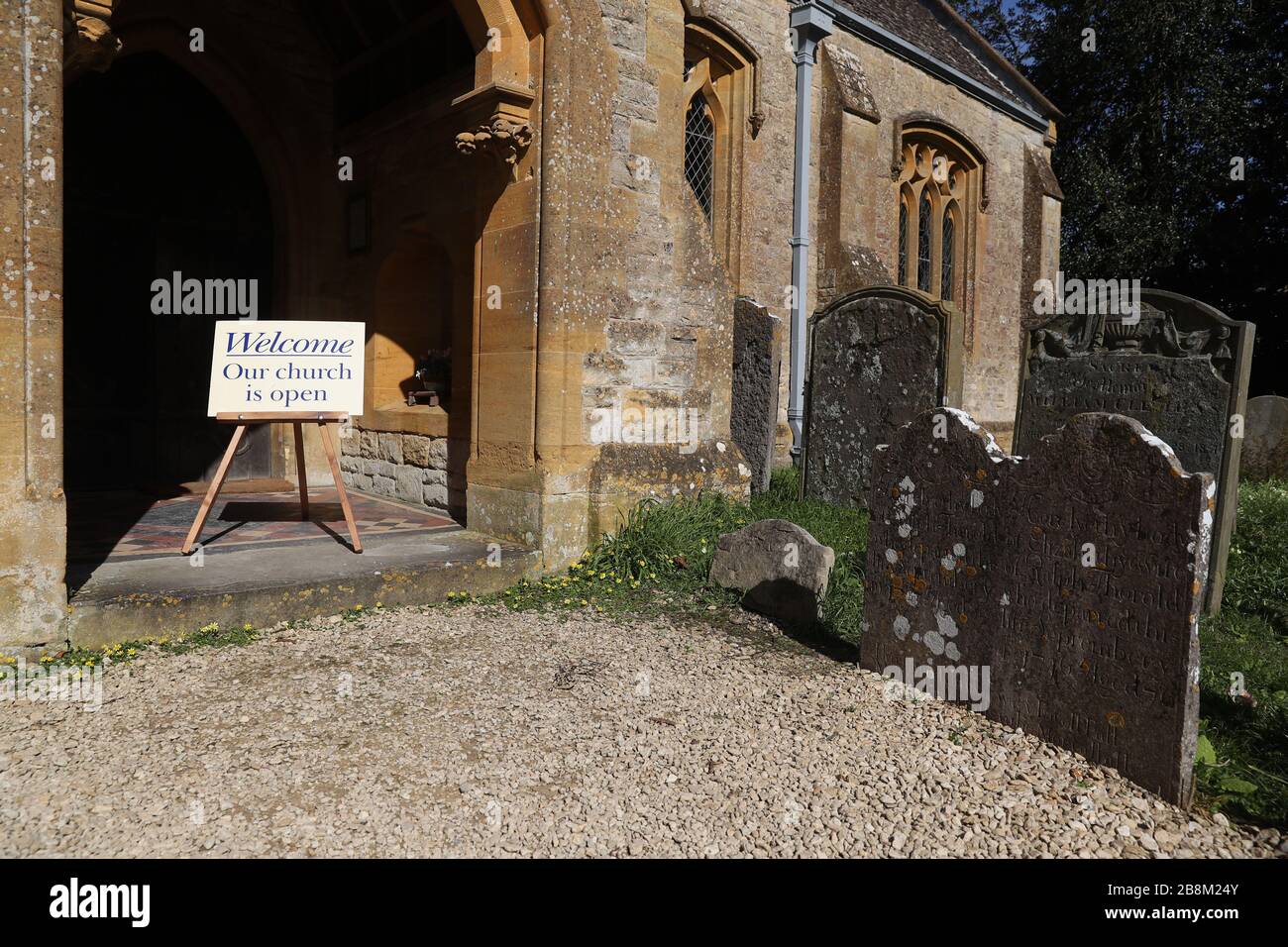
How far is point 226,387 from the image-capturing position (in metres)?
5.66

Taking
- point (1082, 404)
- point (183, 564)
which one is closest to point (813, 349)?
point (1082, 404)

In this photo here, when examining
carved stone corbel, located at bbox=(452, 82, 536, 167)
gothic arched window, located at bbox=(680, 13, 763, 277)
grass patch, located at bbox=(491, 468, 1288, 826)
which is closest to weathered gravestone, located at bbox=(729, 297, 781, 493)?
grass patch, located at bbox=(491, 468, 1288, 826)

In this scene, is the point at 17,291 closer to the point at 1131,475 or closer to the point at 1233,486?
the point at 1131,475

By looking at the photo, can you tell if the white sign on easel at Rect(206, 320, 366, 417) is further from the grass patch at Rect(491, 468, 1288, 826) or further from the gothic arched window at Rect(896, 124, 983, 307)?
the gothic arched window at Rect(896, 124, 983, 307)

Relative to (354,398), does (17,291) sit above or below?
above

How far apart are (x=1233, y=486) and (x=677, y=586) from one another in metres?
3.37

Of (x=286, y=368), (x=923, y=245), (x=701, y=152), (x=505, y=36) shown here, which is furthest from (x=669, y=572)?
(x=923, y=245)

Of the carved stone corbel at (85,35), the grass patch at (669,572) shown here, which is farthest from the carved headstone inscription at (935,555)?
the carved stone corbel at (85,35)

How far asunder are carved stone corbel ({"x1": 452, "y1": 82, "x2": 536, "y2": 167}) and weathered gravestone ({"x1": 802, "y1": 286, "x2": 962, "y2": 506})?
3.38 meters

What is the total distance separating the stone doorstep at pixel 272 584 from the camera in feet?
14.4

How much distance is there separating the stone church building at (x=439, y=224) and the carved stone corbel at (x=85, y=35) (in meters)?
0.02

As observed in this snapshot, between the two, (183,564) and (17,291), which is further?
(183,564)

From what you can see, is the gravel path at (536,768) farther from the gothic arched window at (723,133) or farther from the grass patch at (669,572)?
the gothic arched window at (723,133)

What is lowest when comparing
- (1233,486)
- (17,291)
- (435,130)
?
(1233,486)
